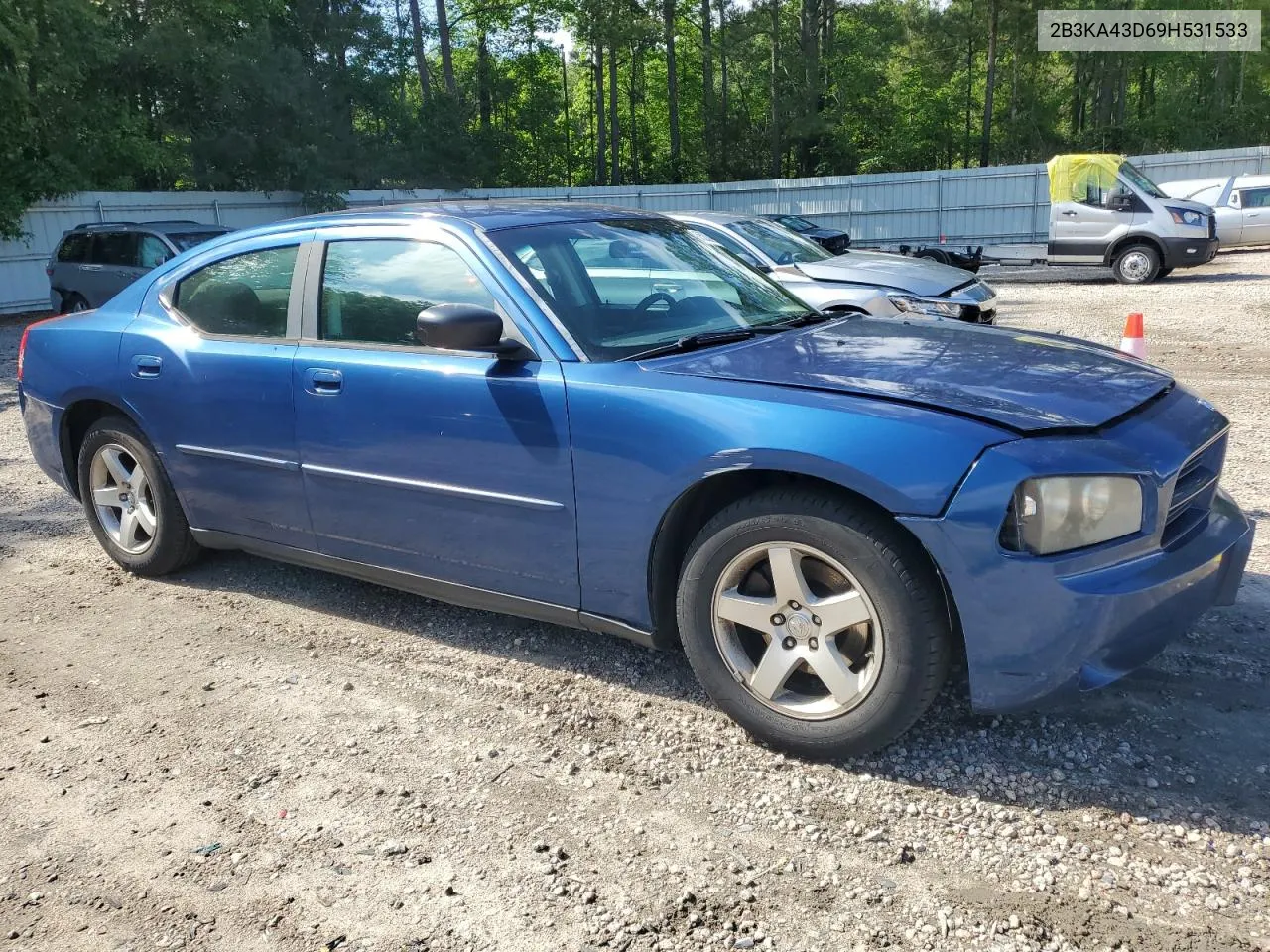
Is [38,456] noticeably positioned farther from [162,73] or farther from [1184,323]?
[162,73]

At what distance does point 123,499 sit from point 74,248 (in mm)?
13307

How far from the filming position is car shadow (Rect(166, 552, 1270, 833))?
289 cm

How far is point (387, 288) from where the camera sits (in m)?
3.96

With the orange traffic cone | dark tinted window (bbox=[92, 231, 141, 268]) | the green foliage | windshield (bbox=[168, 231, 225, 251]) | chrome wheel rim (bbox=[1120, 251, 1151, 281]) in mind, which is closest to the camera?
the orange traffic cone

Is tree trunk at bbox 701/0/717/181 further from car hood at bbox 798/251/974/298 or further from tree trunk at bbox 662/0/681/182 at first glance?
car hood at bbox 798/251/974/298

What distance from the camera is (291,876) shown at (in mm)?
2746

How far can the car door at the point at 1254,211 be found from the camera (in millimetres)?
20656

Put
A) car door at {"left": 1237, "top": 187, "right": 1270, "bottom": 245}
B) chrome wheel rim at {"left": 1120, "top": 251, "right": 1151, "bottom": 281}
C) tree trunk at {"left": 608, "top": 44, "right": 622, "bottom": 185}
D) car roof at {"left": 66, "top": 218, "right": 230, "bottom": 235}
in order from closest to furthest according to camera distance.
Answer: car roof at {"left": 66, "top": 218, "right": 230, "bottom": 235}, chrome wheel rim at {"left": 1120, "top": 251, "right": 1151, "bottom": 281}, car door at {"left": 1237, "top": 187, "right": 1270, "bottom": 245}, tree trunk at {"left": 608, "top": 44, "right": 622, "bottom": 185}

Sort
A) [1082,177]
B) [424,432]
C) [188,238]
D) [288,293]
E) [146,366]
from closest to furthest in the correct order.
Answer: [424,432], [288,293], [146,366], [188,238], [1082,177]

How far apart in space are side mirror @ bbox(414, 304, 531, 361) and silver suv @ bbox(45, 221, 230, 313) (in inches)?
497

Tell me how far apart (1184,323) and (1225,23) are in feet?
131

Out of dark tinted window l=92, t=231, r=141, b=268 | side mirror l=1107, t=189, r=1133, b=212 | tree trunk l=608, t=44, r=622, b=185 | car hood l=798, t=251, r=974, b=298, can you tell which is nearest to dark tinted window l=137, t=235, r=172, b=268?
dark tinted window l=92, t=231, r=141, b=268

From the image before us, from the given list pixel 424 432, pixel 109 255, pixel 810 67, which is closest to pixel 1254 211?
pixel 109 255

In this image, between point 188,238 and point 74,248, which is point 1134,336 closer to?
point 188,238
